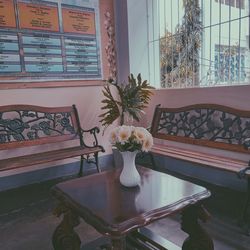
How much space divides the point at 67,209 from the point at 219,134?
160 centimetres

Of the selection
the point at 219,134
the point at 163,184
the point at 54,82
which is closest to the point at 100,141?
the point at 54,82

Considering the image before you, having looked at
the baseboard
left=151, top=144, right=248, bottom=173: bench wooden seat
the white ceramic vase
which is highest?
the white ceramic vase

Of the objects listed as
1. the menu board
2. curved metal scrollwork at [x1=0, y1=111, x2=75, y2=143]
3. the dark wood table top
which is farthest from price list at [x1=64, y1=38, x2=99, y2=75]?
the dark wood table top

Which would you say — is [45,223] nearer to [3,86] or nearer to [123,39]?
[3,86]

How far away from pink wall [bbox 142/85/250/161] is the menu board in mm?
857

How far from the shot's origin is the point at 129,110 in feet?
9.81

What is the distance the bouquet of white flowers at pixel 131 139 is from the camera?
4.70ft

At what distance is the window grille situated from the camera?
2572 mm

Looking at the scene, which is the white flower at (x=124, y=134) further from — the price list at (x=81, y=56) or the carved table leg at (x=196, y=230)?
the price list at (x=81, y=56)

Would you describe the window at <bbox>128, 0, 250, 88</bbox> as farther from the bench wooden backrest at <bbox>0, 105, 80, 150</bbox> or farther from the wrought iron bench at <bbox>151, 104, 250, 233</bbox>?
the bench wooden backrest at <bbox>0, 105, 80, 150</bbox>

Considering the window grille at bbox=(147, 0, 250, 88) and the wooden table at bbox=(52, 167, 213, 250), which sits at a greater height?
the window grille at bbox=(147, 0, 250, 88)

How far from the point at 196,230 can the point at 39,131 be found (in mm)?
2071

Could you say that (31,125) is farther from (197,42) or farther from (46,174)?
(197,42)

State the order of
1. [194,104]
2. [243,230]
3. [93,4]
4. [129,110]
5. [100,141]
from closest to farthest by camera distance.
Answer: [243,230]
[194,104]
[129,110]
[93,4]
[100,141]
